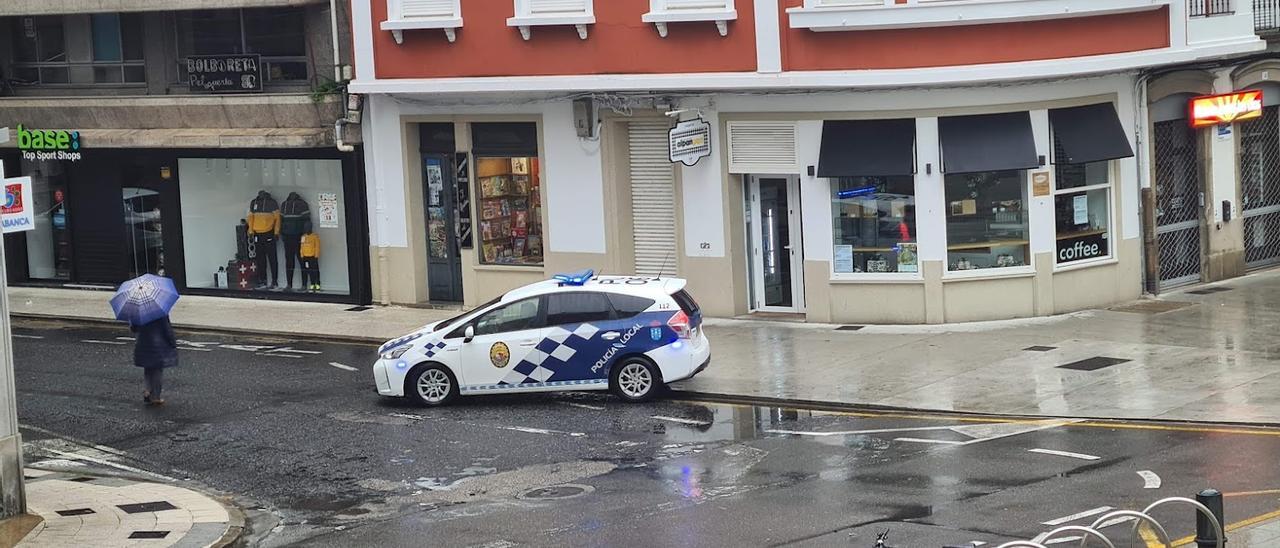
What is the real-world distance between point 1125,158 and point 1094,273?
68.7 inches

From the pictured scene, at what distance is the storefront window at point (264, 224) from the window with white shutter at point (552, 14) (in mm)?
4918

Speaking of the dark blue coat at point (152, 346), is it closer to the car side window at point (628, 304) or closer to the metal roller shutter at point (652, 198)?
the car side window at point (628, 304)

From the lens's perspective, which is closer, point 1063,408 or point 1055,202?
point 1063,408

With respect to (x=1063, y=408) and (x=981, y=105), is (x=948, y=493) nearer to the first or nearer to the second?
(x=1063, y=408)

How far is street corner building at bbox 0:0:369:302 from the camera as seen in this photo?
97.6 feet

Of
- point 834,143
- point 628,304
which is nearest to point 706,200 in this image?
point 834,143

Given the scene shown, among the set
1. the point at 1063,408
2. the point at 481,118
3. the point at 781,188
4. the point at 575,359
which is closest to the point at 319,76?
the point at 481,118

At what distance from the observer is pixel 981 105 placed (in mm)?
24438

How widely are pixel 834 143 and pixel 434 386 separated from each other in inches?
290

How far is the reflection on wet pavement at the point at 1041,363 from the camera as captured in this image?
1923 centimetres

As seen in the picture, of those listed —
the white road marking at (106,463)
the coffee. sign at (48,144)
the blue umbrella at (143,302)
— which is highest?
the coffee. sign at (48,144)

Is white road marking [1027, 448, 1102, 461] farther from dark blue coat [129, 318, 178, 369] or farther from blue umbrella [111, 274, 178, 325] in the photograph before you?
dark blue coat [129, 318, 178, 369]

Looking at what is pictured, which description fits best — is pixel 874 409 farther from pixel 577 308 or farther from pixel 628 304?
pixel 577 308

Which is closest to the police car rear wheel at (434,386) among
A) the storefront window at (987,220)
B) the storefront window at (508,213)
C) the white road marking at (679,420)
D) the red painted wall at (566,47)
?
the white road marking at (679,420)
